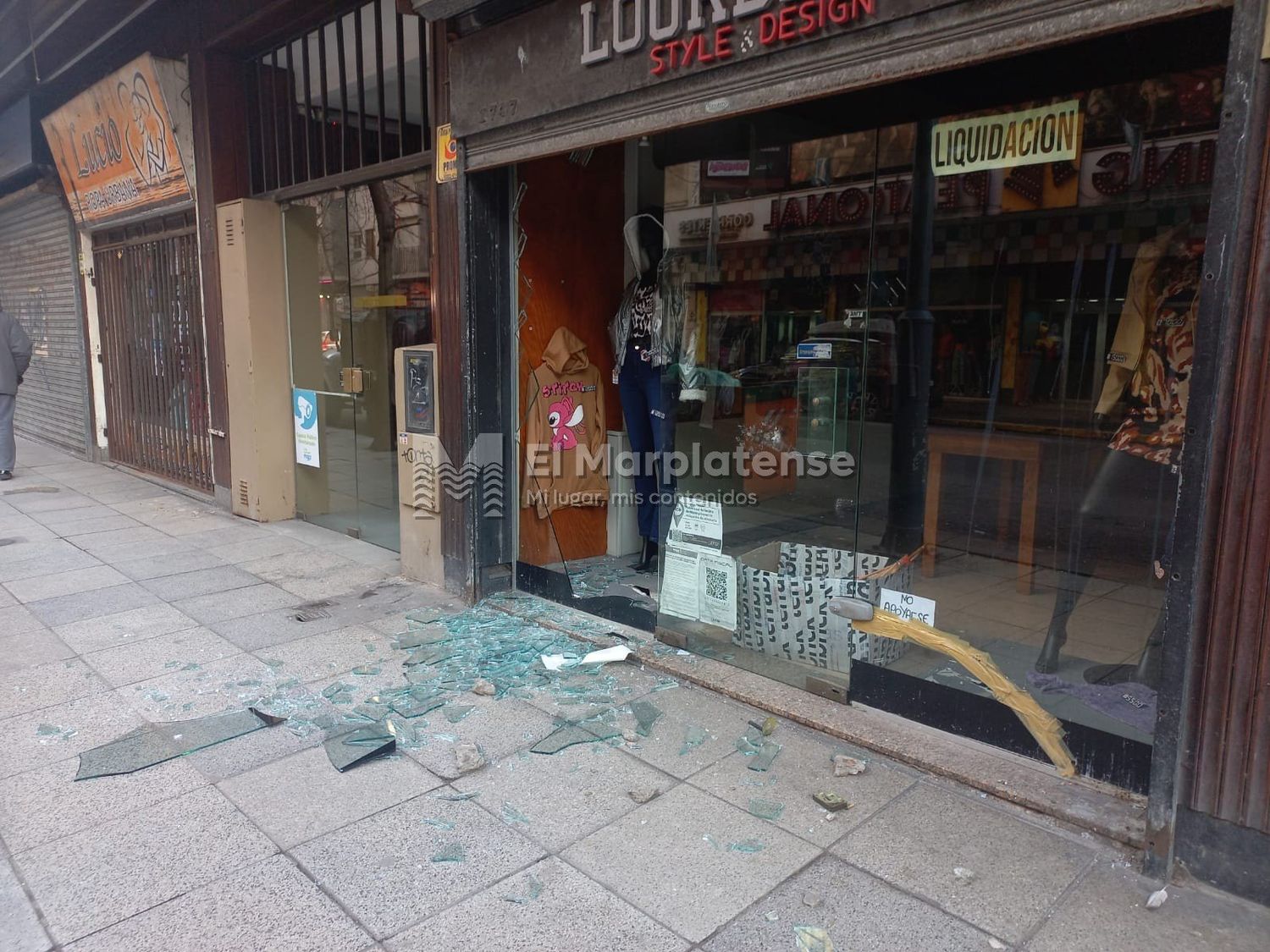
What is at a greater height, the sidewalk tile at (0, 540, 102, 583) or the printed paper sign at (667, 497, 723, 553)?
the printed paper sign at (667, 497, 723, 553)

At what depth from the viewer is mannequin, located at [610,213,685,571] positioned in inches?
204

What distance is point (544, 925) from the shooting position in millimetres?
2410

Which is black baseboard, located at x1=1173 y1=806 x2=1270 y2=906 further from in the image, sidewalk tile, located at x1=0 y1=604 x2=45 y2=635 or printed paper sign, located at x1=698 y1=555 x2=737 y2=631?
sidewalk tile, located at x1=0 y1=604 x2=45 y2=635

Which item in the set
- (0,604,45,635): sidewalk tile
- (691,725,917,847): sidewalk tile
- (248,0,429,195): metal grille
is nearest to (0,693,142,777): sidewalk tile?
(0,604,45,635): sidewalk tile

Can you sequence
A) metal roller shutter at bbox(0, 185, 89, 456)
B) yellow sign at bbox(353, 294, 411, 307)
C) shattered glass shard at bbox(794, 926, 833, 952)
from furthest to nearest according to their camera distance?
metal roller shutter at bbox(0, 185, 89, 456), yellow sign at bbox(353, 294, 411, 307), shattered glass shard at bbox(794, 926, 833, 952)

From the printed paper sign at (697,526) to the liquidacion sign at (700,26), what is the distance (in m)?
2.12

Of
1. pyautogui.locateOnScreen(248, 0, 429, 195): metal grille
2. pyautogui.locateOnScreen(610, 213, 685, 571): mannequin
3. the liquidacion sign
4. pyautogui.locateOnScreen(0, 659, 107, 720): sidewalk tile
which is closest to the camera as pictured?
the liquidacion sign

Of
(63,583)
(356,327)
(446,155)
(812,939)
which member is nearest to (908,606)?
(812,939)

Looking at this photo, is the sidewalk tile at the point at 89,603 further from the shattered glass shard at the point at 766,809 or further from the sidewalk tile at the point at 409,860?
the shattered glass shard at the point at 766,809

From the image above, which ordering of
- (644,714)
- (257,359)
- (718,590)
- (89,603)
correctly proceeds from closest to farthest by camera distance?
(644,714), (718,590), (89,603), (257,359)

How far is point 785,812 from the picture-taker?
297 centimetres

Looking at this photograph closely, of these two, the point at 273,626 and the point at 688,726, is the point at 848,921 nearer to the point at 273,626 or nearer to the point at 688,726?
the point at 688,726

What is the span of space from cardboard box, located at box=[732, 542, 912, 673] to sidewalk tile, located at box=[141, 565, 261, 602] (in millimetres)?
3412

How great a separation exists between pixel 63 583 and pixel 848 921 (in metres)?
5.52
